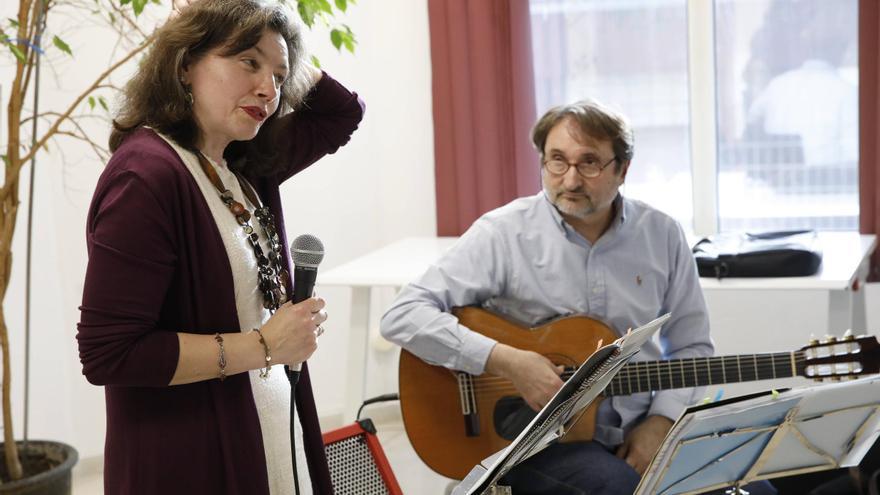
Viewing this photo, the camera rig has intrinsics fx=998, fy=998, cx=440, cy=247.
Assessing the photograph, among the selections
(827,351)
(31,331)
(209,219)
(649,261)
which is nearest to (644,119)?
(649,261)

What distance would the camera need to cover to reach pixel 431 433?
2.31 meters

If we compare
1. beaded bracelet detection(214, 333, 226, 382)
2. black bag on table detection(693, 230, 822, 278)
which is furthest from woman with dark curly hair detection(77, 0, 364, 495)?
black bag on table detection(693, 230, 822, 278)

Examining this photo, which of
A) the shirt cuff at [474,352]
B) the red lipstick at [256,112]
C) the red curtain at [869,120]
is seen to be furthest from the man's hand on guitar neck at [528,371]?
the red curtain at [869,120]

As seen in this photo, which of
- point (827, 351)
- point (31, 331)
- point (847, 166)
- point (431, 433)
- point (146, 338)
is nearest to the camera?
point (146, 338)

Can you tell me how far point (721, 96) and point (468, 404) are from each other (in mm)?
1996

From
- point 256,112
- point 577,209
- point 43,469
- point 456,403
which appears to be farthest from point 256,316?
point 43,469

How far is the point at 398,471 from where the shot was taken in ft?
11.4

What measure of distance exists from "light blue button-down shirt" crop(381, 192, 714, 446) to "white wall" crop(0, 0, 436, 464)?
4.86ft

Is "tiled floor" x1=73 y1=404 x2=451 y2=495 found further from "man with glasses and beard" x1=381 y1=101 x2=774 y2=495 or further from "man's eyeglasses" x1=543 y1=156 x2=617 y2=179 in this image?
"man's eyeglasses" x1=543 y1=156 x2=617 y2=179

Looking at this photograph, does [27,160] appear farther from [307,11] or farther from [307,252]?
[307,252]

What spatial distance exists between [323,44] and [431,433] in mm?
1881

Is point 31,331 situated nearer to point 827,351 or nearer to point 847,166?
point 827,351

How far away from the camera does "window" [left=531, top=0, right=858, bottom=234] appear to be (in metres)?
3.61

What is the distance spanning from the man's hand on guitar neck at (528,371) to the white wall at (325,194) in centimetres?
167
